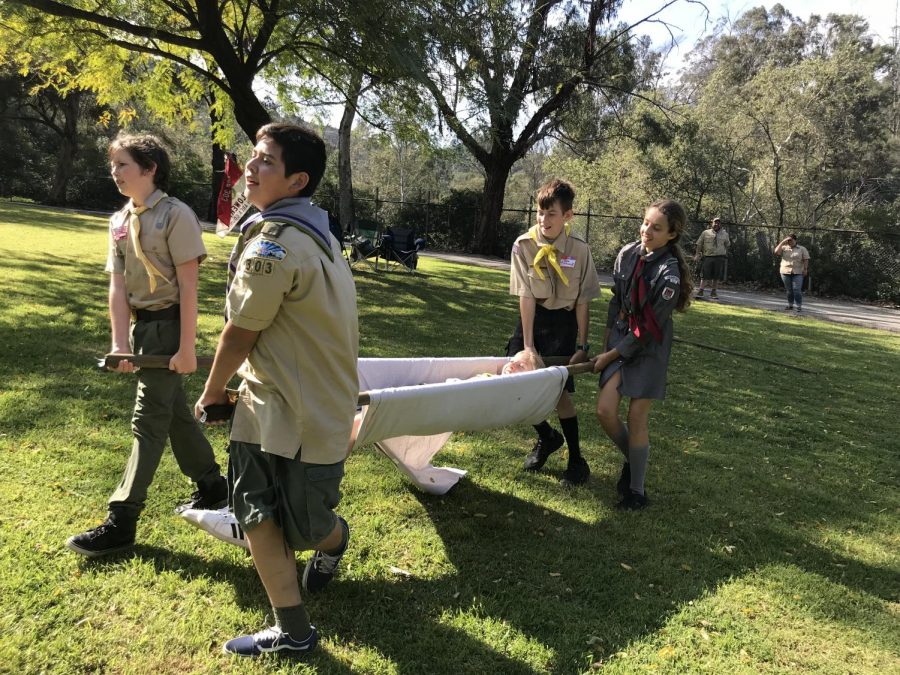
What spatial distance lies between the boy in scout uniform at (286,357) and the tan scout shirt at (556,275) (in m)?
1.98

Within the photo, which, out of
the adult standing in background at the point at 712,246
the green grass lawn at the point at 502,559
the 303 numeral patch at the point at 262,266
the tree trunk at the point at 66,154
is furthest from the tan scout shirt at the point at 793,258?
the tree trunk at the point at 66,154

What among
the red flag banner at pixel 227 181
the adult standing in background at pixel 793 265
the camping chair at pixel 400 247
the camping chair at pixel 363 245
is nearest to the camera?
the red flag banner at pixel 227 181

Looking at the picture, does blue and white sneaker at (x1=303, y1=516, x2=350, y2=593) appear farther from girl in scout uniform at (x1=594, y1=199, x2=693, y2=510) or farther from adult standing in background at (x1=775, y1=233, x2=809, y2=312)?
adult standing in background at (x1=775, y1=233, x2=809, y2=312)

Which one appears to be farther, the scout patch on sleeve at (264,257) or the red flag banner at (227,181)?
the red flag banner at (227,181)

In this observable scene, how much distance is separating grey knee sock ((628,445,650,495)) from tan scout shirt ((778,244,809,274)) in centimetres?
1263

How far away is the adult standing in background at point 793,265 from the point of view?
47.6ft

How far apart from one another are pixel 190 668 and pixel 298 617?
41 centimetres

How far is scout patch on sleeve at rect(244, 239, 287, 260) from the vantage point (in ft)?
6.46

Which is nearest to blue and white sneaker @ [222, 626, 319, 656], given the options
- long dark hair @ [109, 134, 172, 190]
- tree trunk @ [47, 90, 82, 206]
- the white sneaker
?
the white sneaker

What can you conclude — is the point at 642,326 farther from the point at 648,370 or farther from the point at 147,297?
the point at 147,297

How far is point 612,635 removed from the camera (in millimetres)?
2674

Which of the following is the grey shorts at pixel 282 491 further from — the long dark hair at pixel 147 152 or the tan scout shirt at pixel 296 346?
the long dark hair at pixel 147 152

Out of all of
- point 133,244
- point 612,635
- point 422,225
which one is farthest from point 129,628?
point 422,225

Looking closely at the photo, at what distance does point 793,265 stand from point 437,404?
568 inches
